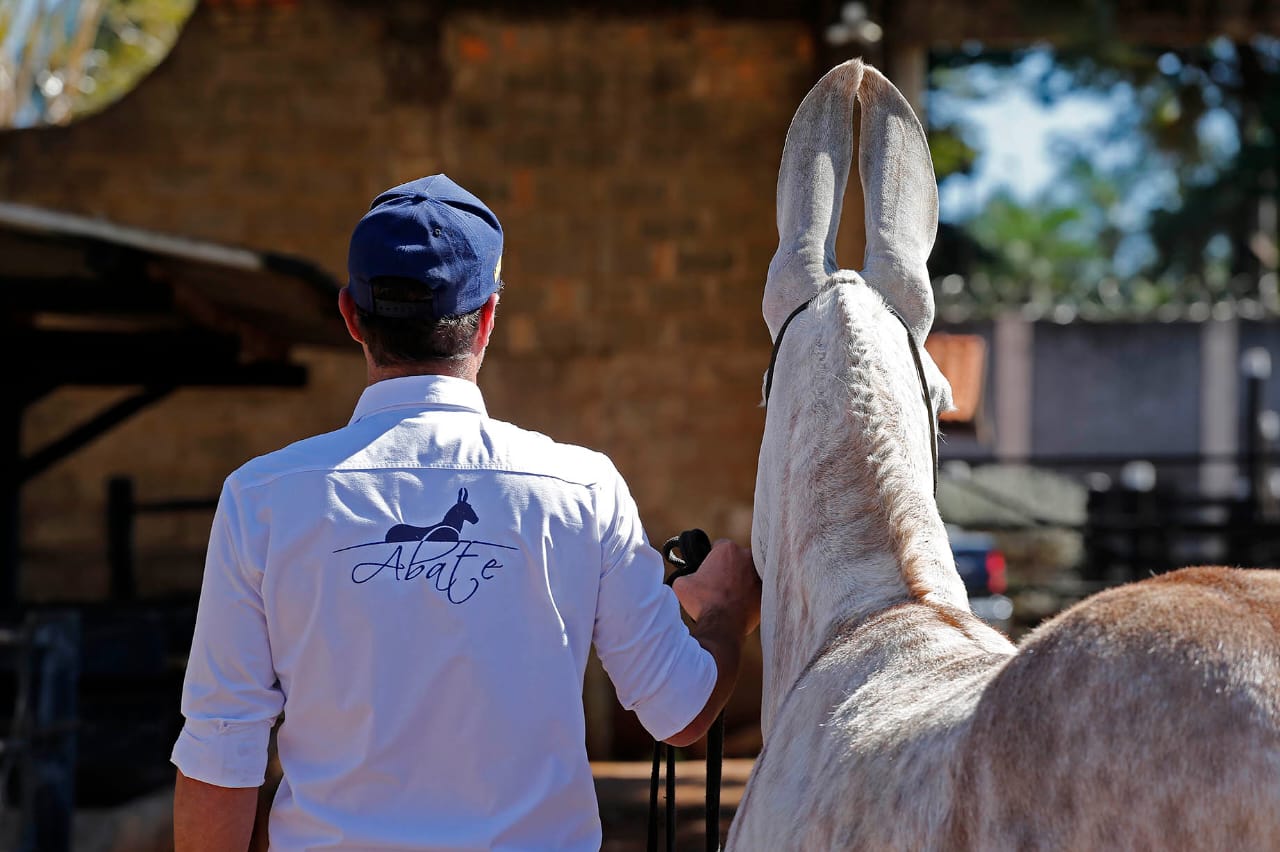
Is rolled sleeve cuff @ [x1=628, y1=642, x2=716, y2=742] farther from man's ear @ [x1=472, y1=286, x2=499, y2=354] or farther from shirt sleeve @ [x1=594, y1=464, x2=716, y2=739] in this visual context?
man's ear @ [x1=472, y1=286, x2=499, y2=354]

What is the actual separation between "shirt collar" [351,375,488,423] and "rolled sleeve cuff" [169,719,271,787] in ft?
1.43

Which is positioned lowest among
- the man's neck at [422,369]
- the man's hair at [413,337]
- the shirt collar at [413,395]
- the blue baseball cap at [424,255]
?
the shirt collar at [413,395]

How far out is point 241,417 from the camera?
8.54m

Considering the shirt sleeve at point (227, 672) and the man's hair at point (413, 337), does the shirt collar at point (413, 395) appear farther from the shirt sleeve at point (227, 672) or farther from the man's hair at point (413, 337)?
the shirt sleeve at point (227, 672)

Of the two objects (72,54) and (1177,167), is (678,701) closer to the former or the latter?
(72,54)

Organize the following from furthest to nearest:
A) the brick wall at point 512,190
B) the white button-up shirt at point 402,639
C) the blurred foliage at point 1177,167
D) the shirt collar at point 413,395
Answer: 1. the blurred foliage at point 1177,167
2. the brick wall at point 512,190
3. the shirt collar at point 413,395
4. the white button-up shirt at point 402,639

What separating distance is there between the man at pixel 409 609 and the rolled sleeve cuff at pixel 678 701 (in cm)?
11

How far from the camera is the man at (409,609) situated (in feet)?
5.89

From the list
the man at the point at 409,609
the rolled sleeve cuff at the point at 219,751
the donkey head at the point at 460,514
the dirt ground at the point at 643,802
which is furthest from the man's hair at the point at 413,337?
the dirt ground at the point at 643,802

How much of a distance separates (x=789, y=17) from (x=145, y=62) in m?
14.5

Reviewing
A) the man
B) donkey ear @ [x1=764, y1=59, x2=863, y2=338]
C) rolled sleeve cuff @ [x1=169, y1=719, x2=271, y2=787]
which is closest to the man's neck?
the man

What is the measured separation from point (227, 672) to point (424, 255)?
0.60 m

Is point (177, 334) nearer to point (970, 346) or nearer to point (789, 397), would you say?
point (789, 397)

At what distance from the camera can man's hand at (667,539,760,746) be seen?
217 centimetres
